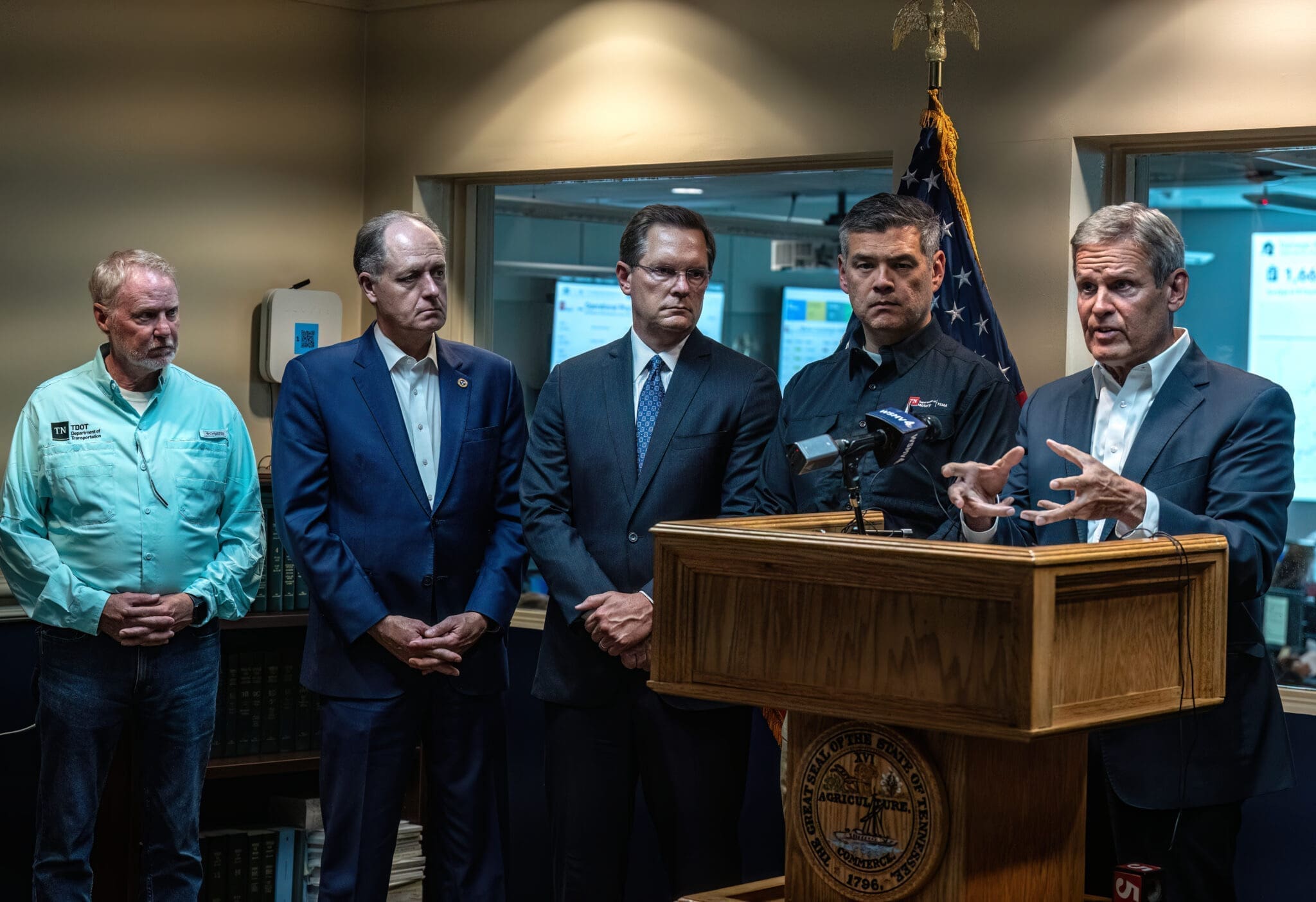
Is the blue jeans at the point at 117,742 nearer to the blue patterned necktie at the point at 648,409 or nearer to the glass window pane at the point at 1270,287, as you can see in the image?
the blue patterned necktie at the point at 648,409

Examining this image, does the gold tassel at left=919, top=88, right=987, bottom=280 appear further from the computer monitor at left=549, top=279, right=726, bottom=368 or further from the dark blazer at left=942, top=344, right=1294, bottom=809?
the computer monitor at left=549, top=279, right=726, bottom=368

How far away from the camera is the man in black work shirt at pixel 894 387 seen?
2740 millimetres

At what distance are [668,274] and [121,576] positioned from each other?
144 cm

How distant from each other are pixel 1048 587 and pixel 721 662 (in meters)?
0.46

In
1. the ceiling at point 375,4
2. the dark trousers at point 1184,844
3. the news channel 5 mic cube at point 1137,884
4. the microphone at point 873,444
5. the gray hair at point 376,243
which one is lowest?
the dark trousers at point 1184,844

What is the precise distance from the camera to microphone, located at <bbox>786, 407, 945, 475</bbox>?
194 cm

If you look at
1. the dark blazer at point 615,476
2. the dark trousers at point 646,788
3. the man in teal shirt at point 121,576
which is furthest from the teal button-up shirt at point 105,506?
the dark trousers at point 646,788

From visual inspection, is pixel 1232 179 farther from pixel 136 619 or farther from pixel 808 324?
pixel 808 324

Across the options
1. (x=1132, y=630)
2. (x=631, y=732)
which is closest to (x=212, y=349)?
(x=631, y=732)

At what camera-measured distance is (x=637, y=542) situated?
3029mm

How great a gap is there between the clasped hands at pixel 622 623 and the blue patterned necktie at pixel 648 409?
28 cm

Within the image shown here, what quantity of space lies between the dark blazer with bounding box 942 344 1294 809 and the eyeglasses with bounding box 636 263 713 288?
0.88m

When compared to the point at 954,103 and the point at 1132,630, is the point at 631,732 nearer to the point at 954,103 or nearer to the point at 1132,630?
the point at 1132,630

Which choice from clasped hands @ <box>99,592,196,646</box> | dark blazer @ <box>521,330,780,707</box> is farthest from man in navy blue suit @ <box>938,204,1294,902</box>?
clasped hands @ <box>99,592,196,646</box>
